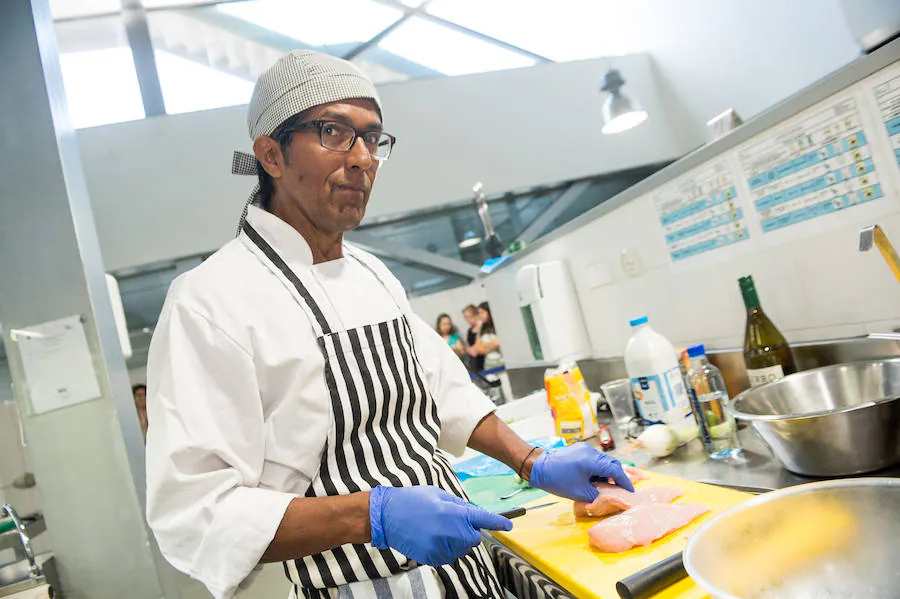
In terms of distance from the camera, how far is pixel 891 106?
1122mm

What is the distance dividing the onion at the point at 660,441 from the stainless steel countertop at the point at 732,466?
20 millimetres

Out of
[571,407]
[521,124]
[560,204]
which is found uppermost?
[521,124]

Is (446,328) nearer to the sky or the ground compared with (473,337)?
nearer to the sky

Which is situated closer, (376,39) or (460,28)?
(376,39)

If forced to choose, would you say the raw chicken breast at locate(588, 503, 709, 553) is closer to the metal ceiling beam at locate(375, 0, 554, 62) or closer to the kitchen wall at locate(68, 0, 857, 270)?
the kitchen wall at locate(68, 0, 857, 270)

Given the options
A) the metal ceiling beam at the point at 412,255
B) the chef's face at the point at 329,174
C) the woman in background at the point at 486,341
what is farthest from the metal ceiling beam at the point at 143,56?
the chef's face at the point at 329,174

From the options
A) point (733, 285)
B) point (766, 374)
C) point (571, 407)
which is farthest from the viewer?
point (571, 407)

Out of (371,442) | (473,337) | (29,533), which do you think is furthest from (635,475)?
(473,337)

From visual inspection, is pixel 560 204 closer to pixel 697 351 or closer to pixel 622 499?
pixel 697 351

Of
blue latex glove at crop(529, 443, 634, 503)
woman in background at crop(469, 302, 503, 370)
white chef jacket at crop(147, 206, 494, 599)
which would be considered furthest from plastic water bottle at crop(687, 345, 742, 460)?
woman in background at crop(469, 302, 503, 370)

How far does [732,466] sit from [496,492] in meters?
0.60

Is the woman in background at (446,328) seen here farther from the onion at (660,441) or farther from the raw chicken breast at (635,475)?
the raw chicken breast at (635,475)

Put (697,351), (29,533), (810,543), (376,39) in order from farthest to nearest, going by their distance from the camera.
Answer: (376,39), (29,533), (697,351), (810,543)

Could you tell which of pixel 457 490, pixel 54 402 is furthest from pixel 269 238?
pixel 54 402
